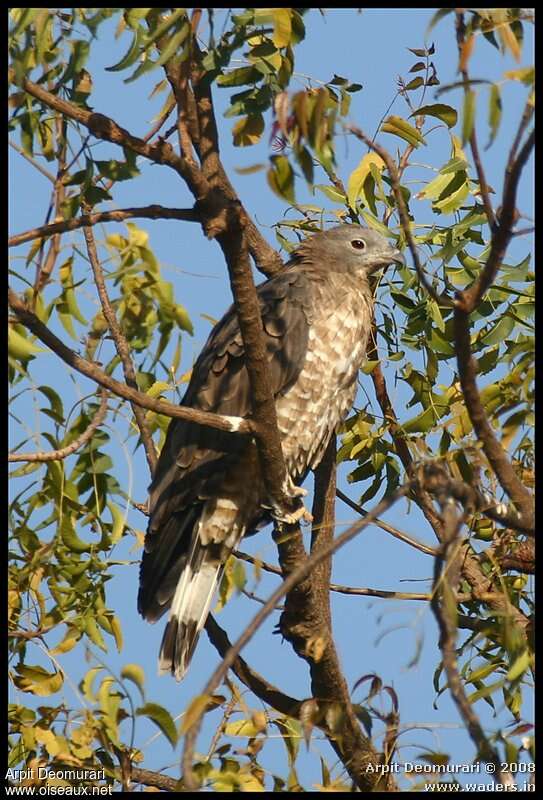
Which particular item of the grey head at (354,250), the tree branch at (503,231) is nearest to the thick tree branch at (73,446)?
the tree branch at (503,231)

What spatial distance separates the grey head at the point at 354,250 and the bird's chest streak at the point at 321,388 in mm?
418

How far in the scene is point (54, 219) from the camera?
4.34 metres

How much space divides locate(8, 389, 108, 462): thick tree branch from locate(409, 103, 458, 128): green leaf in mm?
1800

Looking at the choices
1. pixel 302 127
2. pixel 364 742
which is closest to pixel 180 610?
pixel 364 742

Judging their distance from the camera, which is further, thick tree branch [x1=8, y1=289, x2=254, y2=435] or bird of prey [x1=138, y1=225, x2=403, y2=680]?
bird of prey [x1=138, y1=225, x2=403, y2=680]

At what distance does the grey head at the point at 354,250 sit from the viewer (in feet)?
19.7

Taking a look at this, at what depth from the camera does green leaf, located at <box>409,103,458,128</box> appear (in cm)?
475

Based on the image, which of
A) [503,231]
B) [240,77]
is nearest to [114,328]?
[240,77]

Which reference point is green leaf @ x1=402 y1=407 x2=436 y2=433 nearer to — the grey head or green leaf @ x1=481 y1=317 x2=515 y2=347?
green leaf @ x1=481 y1=317 x2=515 y2=347

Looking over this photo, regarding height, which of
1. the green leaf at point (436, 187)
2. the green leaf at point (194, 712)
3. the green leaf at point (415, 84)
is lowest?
the green leaf at point (194, 712)

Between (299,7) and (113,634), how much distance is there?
7.86 feet

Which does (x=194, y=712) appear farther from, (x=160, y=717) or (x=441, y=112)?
(x=441, y=112)

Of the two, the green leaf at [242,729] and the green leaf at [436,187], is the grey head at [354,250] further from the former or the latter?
the green leaf at [242,729]

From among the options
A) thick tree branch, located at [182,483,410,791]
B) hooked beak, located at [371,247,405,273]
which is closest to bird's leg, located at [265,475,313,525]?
hooked beak, located at [371,247,405,273]
